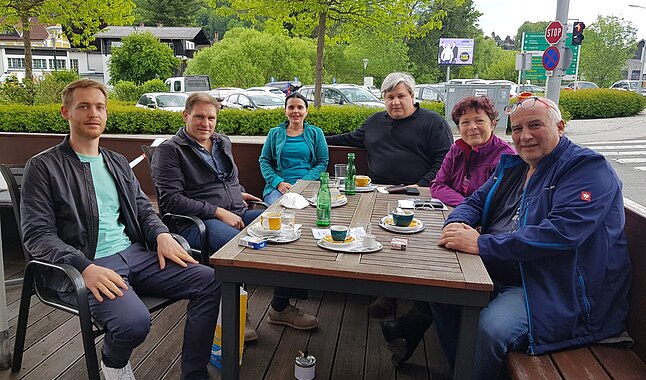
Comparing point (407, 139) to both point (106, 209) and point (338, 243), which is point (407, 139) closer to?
point (338, 243)

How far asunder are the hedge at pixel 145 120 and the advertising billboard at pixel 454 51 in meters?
12.8

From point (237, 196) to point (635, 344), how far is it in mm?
2243

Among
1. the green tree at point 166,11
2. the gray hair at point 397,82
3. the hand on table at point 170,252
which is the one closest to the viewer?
the hand on table at point 170,252

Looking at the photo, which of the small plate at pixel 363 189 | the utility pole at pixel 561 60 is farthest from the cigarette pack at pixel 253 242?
the utility pole at pixel 561 60

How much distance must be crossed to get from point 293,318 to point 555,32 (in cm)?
591

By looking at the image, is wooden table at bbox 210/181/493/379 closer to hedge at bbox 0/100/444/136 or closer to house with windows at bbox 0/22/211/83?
hedge at bbox 0/100/444/136

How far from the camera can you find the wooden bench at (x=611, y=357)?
171 centimetres

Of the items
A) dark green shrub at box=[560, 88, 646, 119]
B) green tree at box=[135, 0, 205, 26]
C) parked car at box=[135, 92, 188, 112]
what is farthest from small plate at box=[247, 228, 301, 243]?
green tree at box=[135, 0, 205, 26]

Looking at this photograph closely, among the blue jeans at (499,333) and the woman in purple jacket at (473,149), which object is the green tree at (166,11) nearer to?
the woman in purple jacket at (473,149)

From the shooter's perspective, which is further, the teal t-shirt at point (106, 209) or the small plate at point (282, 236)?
the teal t-shirt at point (106, 209)

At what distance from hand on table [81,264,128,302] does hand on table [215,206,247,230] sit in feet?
3.28

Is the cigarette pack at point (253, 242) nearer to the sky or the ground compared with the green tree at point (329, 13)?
nearer to the ground

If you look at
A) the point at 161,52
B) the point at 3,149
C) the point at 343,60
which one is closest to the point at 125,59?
the point at 161,52

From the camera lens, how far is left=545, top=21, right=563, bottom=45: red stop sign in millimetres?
6863
